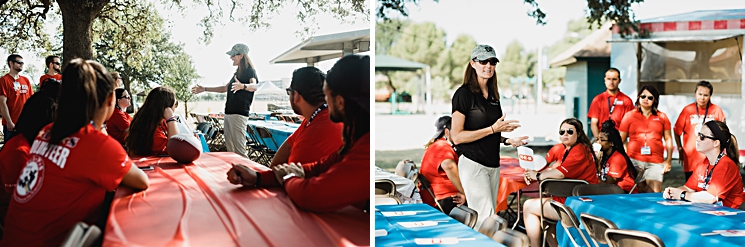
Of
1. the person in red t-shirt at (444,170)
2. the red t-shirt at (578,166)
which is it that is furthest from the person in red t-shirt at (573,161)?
the person in red t-shirt at (444,170)

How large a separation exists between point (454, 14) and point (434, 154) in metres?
9.83

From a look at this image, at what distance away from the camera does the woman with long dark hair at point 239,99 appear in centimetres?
204

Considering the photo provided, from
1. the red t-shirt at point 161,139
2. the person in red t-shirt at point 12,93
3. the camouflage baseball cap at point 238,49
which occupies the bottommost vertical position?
the red t-shirt at point 161,139

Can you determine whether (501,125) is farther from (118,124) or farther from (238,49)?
(118,124)

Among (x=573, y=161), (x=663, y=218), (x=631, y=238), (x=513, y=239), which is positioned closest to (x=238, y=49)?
(x=513, y=239)

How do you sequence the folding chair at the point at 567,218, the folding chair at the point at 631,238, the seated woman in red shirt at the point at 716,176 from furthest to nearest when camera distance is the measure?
the seated woman in red shirt at the point at 716,176 → the folding chair at the point at 567,218 → the folding chair at the point at 631,238

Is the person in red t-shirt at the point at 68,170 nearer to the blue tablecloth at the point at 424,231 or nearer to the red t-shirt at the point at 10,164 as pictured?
the red t-shirt at the point at 10,164

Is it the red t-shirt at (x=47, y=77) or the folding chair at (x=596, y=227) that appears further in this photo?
the folding chair at (x=596, y=227)

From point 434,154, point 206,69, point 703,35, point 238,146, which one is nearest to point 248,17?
point 206,69

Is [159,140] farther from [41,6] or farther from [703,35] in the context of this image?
[703,35]

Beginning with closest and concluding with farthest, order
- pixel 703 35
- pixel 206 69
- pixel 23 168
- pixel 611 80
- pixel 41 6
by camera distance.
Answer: pixel 23 168 → pixel 41 6 → pixel 206 69 → pixel 611 80 → pixel 703 35

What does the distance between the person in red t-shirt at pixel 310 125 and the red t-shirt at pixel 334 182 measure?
0.11 feet

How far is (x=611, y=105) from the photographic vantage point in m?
6.17

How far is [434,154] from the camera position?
4504 mm
